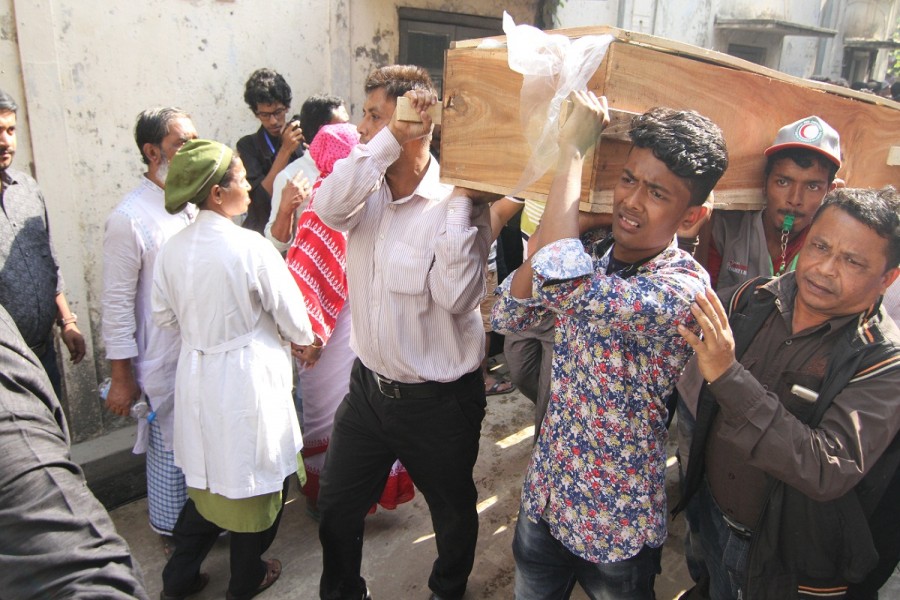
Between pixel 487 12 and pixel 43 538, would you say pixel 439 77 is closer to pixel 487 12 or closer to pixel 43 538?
pixel 487 12

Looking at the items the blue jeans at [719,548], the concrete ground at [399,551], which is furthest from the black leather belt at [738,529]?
the concrete ground at [399,551]

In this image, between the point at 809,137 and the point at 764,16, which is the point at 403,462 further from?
the point at 764,16

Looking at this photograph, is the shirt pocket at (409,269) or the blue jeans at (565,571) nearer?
the blue jeans at (565,571)

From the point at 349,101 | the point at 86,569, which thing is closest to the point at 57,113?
the point at 349,101

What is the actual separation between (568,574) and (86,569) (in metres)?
1.38

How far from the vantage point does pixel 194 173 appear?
2248 millimetres

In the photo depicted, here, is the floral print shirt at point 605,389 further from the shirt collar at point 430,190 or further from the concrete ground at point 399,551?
the concrete ground at point 399,551

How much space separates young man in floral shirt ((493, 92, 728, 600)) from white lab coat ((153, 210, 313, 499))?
3.43 feet

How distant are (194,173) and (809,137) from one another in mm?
2014

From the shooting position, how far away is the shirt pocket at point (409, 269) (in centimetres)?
211

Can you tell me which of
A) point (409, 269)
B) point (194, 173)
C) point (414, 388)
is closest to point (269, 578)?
point (414, 388)

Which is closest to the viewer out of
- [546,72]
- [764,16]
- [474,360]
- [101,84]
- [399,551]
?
[546,72]

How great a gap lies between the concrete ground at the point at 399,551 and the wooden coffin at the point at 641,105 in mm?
1777

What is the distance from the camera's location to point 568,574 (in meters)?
1.89
